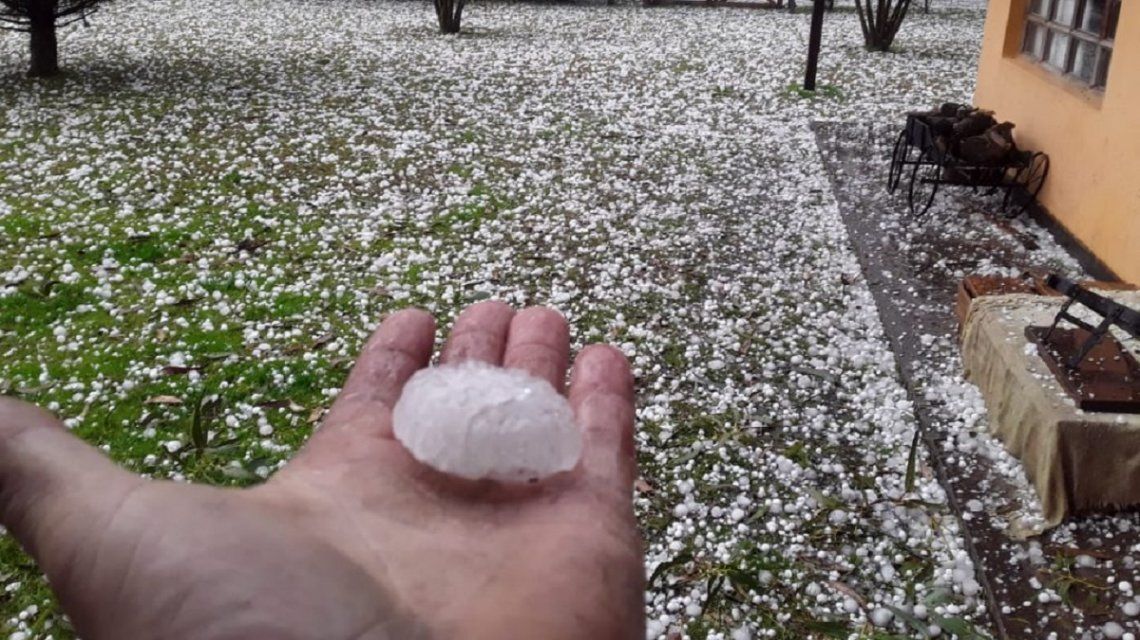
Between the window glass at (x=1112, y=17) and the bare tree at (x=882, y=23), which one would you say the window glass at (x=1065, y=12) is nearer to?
the window glass at (x=1112, y=17)

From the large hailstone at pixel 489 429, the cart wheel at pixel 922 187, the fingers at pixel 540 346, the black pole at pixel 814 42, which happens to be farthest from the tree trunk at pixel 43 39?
the large hailstone at pixel 489 429

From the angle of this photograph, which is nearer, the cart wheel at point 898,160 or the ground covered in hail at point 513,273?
the ground covered in hail at point 513,273

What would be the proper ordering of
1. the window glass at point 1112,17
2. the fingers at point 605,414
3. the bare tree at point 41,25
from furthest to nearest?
the bare tree at point 41,25 < the window glass at point 1112,17 < the fingers at point 605,414

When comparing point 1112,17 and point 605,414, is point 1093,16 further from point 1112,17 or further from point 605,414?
point 605,414

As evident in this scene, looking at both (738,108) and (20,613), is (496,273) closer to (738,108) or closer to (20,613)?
(20,613)

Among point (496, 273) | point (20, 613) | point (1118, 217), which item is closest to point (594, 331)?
point (496, 273)
